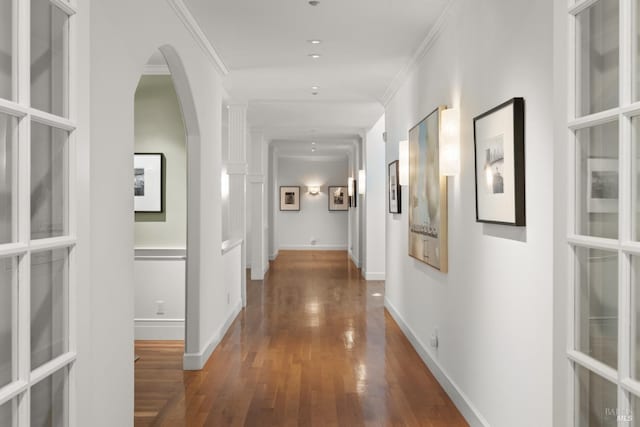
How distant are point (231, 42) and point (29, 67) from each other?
339cm

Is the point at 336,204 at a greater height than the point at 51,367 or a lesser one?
greater

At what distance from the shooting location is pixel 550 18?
2.19 metres

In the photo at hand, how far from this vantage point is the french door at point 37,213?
55.8 inches

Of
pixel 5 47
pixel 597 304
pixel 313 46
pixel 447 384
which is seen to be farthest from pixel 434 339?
pixel 5 47

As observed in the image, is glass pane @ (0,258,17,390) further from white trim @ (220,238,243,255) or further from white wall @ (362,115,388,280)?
white wall @ (362,115,388,280)

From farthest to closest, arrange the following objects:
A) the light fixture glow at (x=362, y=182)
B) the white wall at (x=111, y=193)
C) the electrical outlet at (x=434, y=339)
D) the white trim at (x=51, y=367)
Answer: the light fixture glow at (x=362, y=182) → the electrical outlet at (x=434, y=339) → the white wall at (x=111, y=193) → the white trim at (x=51, y=367)

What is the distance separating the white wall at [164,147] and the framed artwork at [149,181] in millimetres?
61

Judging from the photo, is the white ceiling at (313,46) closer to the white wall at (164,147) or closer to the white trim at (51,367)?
the white wall at (164,147)

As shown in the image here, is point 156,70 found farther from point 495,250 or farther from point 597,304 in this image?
point 597,304

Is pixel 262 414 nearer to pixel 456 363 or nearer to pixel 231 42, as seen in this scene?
pixel 456 363

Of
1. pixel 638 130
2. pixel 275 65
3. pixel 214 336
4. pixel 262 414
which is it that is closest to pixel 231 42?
pixel 275 65

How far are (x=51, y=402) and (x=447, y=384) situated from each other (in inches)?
117

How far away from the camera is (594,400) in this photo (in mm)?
1512

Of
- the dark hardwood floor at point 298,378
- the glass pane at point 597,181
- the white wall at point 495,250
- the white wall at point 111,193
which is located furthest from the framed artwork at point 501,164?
the white wall at point 111,193
